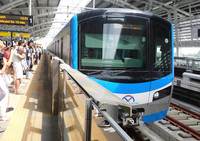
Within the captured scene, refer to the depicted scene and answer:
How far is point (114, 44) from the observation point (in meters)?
4.45

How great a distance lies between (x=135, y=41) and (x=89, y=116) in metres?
3.40

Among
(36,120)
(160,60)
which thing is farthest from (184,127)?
(36,120)

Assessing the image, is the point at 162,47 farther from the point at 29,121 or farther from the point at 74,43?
the point at 29,121

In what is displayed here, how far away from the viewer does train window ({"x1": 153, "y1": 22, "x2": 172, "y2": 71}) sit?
468 cm

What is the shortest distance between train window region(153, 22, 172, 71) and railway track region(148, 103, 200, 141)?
4.64ft

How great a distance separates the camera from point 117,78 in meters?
4.32

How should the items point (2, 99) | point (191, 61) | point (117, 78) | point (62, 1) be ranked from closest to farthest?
point (2, 99), point (117, 78), point (191, 61), point (62, 1)

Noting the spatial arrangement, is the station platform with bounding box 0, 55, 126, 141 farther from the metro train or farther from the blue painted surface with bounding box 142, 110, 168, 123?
the blue painted surface with bounding box 142, 110, 168, 123

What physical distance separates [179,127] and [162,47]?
197cm

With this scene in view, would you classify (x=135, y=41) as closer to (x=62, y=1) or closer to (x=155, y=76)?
(x=155, y=76)

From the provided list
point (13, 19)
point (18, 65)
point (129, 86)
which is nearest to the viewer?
point (129, 86)

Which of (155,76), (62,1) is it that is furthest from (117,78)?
(62,1)

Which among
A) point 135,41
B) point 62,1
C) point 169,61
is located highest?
point 62,1

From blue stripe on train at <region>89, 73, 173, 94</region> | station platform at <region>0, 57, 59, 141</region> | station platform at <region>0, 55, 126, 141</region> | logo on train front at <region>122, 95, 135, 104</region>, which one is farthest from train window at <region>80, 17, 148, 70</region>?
station platform at <region>0, 57, 59, 141</region>
